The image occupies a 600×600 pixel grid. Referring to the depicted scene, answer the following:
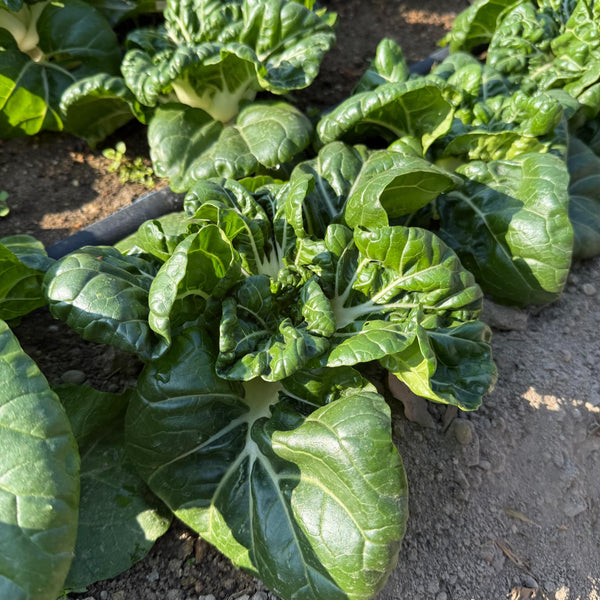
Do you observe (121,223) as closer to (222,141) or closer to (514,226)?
(222,141)

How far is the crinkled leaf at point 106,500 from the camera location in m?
2.39

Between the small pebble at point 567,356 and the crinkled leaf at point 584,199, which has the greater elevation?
the crinkled leaf at point 584,199

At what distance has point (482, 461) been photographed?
2.85 metres

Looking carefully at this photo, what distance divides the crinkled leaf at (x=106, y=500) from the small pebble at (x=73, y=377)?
0.29m

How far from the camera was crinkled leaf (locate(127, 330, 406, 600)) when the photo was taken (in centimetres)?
215

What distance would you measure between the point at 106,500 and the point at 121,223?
64.3 inches

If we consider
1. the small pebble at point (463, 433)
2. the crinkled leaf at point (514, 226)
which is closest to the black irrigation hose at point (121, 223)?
the crinkled leaf at point (514, 226)

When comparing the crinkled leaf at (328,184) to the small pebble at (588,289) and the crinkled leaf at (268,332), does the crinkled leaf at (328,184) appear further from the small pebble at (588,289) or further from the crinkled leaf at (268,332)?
the small pebble at (588,289)

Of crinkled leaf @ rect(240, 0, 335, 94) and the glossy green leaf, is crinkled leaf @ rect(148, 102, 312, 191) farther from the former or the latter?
the glossy green leaf

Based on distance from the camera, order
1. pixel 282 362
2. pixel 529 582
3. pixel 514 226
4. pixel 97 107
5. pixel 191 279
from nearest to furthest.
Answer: pixel 282 362, pixel 191 279, pixel 529 582, pixel 514 226, pixel 97 107

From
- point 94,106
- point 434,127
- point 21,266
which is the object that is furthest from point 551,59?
point 21,266

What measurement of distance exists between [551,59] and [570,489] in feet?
9.16

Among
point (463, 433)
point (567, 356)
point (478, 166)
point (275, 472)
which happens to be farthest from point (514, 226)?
point (275, 472)

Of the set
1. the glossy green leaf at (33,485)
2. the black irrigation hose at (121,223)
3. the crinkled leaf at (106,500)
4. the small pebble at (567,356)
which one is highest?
the glossy green leaf at (33,485)
